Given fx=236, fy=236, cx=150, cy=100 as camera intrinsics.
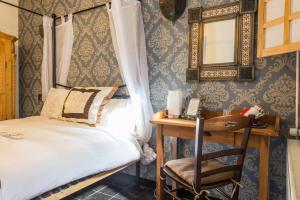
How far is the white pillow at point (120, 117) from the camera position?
2.29 m

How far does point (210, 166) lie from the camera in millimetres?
1654

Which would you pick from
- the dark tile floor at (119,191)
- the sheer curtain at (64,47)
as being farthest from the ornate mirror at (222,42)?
the sheer curtain at (64,47)

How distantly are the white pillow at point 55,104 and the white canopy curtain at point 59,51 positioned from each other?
0.29 metres

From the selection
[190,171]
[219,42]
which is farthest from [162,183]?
[219,42]

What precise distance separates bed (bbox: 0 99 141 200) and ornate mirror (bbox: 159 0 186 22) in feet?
3.93

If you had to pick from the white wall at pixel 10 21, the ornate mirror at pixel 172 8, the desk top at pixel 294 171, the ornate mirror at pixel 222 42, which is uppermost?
the white wall at pixel 10 21

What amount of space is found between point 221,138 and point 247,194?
0.66m

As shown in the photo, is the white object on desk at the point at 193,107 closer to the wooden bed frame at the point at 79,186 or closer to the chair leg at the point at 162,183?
the chair leg at the point at 162,183

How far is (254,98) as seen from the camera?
1.94 m

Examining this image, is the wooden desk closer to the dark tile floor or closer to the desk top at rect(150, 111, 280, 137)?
the desk top at rect(150, 111, 280, 137)

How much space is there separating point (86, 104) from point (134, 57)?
2.26 feet

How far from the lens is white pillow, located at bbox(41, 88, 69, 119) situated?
8.64 feet

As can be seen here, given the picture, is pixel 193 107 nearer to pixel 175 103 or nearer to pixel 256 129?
pixel 175 103

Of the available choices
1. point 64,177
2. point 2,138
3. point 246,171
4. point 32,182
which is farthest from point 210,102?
point 2,138
